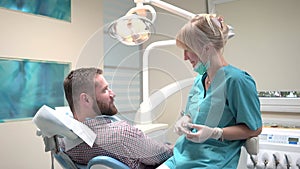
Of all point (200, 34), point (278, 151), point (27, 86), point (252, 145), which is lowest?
point (278, 151)

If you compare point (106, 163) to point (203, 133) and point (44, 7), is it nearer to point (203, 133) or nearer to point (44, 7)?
point (203, 133)

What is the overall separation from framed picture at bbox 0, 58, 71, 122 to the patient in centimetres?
83

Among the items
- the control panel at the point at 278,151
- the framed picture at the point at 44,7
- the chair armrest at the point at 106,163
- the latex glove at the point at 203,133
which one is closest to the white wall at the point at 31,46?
the framed picture at the point at 44,7

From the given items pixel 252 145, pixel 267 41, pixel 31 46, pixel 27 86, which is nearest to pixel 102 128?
pixel 252 145

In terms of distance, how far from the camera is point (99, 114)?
3.96 feet

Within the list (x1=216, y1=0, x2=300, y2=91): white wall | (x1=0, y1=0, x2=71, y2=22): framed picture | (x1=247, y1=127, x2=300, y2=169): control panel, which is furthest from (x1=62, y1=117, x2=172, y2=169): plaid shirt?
(x1=216, y1=0, x2=300, y2=91): white wall

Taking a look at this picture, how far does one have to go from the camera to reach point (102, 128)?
1161 mm

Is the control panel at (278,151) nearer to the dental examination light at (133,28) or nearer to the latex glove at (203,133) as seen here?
the latex glove at (203,133)

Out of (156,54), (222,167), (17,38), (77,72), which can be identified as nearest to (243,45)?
(156,54)

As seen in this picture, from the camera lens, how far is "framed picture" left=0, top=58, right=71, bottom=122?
1813 millimetres

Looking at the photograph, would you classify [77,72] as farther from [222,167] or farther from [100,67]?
[222,167]

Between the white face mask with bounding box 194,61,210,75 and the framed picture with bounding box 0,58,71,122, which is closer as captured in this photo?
the white face mask with bounding box 194,61,210,75

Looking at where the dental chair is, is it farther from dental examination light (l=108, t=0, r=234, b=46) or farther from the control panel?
the control panel

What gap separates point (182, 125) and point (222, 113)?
0.58 ft
